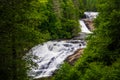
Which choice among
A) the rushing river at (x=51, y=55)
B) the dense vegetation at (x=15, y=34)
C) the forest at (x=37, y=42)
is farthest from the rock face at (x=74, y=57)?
the dense vegetation at (x=15, y=34)

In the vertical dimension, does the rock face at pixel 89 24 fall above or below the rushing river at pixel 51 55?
above

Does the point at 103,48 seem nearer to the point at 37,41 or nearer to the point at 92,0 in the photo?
the point at 37,41

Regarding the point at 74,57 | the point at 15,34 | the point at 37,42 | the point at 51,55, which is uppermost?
the point at 51,55

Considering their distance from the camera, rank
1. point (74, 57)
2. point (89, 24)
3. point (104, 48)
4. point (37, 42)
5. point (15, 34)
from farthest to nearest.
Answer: point (89, 24) < point (74, 57) < point (104, 48) < point (37, 42) < point (15, 34)

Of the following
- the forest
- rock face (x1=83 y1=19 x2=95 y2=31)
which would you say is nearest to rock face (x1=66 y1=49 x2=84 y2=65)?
the forest

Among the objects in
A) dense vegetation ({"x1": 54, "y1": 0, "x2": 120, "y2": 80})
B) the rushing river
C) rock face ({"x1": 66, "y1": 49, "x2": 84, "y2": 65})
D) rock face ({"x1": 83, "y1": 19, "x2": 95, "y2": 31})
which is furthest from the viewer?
rock face ({"x1": 83, "y1": 19, "x2": 95, "y2": 31})

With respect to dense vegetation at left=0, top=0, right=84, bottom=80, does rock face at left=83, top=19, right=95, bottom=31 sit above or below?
above

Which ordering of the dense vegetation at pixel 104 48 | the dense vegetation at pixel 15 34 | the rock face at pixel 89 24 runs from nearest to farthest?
the dense vegetation at pixel 15 34
the dense vegetation at pixel 104 48
the rock face at pixel 89 24

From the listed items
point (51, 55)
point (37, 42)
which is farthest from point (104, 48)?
point (51, 55)

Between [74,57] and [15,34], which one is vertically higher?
[74,57]

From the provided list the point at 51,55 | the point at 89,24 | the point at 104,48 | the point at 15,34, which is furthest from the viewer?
the point at 89,24

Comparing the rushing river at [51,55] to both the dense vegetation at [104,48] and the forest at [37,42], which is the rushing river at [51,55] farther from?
the forest at [37,42]

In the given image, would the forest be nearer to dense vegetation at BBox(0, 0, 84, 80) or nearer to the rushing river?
dense vegetation at BBox(0, 0, 84, 80)

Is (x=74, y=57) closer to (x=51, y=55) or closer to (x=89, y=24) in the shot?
(x=51, y=55)
